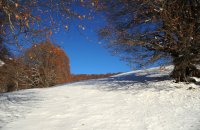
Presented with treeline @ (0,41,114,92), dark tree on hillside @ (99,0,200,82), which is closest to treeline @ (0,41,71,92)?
treeline @ (0,41,114,92)

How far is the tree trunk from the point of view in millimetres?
12497

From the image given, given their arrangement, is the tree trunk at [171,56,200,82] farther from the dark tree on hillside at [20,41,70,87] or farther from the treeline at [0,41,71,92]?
the dark tree on hillside at [20,41,70,87]

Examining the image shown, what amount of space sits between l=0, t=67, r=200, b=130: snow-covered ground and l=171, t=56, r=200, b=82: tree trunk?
17.8 inches

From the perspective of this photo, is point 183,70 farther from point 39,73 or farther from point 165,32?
point 39,73

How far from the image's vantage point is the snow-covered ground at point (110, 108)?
8453 millimetres

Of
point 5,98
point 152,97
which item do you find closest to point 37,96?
point 5,98

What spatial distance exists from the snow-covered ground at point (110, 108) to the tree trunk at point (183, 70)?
0.45m

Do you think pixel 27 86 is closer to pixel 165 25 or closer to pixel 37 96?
pixel 37 96

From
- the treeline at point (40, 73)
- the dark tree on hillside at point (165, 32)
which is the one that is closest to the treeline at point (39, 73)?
the treeline at point (40, 73)

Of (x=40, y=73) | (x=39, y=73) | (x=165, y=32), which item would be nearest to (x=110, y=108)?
(x=165, y=32)

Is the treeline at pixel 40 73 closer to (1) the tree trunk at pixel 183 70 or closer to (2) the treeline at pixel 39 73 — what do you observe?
(2) the treeline at pixel 39 73

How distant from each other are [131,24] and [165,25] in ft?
8.22

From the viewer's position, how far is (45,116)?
31.9ft

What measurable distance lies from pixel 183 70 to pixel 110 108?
4.16 meters
